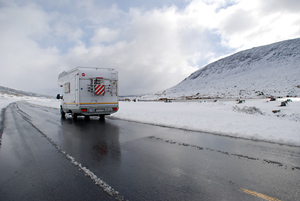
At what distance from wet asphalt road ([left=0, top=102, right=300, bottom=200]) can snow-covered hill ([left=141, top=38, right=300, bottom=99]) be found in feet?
200

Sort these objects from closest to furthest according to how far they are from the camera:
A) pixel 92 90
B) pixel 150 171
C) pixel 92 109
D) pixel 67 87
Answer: pixel 150 171
pixel 92 90
pixel 92 109
pixel 67 87

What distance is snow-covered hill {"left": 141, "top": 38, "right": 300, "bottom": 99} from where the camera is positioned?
221 ft

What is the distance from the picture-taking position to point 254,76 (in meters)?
90.1

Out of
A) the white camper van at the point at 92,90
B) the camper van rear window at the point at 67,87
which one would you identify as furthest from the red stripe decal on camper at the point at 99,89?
the camper van rear window at the point at 67,87

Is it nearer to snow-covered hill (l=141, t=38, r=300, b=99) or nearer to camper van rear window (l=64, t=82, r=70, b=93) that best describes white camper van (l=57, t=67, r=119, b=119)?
camper van rear window (l=64, t=82, r=70, b=93)

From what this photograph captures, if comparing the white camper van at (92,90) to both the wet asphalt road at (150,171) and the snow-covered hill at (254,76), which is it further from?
the snow-covered hill at (254,76)

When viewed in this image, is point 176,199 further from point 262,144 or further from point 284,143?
point 284,143

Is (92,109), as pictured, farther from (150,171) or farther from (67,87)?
(150,171)

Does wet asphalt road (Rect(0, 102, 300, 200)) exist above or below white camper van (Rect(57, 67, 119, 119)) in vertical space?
below

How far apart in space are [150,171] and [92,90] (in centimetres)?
901

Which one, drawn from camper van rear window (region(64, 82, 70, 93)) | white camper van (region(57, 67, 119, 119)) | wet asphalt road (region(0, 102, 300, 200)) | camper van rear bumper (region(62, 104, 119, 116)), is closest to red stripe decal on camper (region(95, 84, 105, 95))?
white camper van (region(57, 67, 119, 119))

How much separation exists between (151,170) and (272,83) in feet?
282

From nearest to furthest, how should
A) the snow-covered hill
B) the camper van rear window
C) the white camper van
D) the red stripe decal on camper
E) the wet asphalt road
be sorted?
the wet asphalt road < the white camper van < the red stripe decal on camper < the camper van rear window < the snow-covered hill

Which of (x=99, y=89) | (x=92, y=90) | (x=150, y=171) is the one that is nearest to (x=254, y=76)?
(x=99, y=89)
